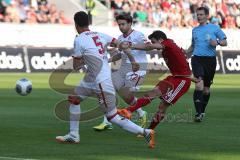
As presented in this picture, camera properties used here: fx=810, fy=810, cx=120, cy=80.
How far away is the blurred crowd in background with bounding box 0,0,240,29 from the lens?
40406 mm

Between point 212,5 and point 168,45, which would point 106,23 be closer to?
point 212,5

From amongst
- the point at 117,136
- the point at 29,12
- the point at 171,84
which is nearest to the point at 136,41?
the point at 171,84

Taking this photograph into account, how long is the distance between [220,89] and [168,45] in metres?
14.5

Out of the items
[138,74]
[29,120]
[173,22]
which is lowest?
[173,22]

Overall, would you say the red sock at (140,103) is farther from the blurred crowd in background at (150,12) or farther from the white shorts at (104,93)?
the blurred crowd in background at (150,12)

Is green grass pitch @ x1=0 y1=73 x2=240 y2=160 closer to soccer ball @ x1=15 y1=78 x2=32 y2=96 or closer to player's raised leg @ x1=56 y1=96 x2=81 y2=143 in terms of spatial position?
player's raised leg @ x1=56 y1=96 x2=81 y2=143

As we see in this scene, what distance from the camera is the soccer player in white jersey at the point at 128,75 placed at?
1614 cm

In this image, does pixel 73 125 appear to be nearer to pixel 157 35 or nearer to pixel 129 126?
pixel 129 126

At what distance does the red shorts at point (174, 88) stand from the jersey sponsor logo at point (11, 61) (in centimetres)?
2164

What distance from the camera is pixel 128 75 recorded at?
54.7 feet

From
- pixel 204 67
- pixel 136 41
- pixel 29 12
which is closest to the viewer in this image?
pixel 136 41

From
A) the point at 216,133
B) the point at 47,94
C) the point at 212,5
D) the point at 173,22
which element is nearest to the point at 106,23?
the point at 173,22

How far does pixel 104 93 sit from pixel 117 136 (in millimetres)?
1824

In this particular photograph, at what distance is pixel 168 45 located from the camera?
591 inches
